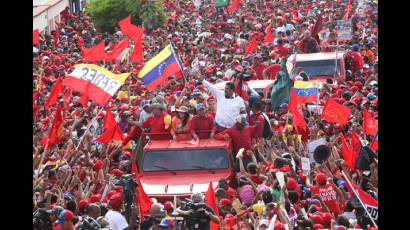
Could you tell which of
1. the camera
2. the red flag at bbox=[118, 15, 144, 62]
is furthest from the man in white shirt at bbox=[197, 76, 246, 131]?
the red flag at bbox=[118, 15, 144, 62]

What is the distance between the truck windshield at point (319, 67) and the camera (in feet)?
85.4

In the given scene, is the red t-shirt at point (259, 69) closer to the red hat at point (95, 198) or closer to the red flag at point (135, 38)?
the red flag at point (135, 38)

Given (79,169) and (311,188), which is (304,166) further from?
(79,169)

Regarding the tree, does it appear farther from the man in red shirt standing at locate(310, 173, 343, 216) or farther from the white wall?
the man in red shirt standing at locate(310, 173, 343, 216)

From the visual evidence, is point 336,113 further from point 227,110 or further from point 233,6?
point 233,6

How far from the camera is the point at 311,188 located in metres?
15.1

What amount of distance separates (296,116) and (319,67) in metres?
7.06

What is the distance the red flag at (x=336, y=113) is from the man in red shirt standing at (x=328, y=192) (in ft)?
13.3

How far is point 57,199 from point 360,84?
36.9ft

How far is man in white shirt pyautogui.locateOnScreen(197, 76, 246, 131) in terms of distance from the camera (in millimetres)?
18156

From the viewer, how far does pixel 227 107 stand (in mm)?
18344

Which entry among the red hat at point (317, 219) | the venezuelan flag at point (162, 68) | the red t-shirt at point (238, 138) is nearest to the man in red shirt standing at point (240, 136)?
the red t-shirt at point (238, 138)

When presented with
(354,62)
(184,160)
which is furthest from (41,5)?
(184,160)
